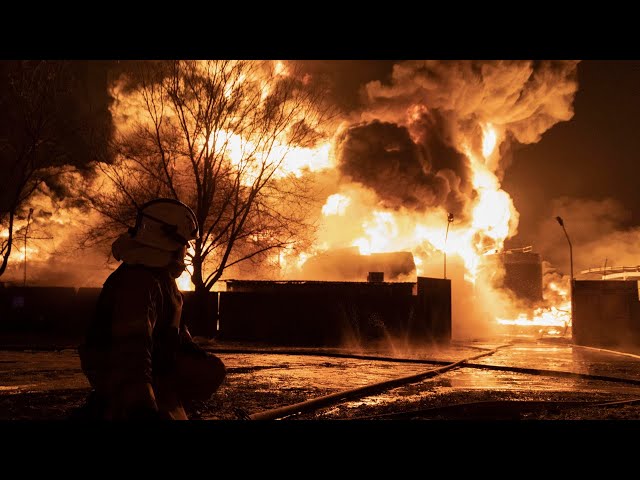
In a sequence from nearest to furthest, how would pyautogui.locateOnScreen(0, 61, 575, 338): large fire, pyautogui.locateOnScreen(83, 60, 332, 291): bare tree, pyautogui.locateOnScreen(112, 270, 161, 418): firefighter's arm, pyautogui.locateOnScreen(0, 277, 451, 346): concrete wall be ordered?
pyautogui.locateOnScreen(112, 270, 161, 418): firefighter's arm → pyautogui.locateOnScreen(83, 60, 332, 291): bare tree → pyautogui.locateOnScreen(0, 277, 451, 346): concrete wall → pyautogui.locateOnScreen(0, 61, 575, 338): large fire

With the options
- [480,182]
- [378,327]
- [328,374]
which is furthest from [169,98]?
[480,182]

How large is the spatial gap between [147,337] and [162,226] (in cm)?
66

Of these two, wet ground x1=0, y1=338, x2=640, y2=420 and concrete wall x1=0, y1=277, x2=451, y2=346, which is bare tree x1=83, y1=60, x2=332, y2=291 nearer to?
concrete wall x1=0, y1=277, x2=451, y2=346

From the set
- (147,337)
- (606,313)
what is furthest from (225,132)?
(147,337)

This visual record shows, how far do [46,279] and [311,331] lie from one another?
1021 inches

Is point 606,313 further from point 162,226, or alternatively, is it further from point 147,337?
point 147,337

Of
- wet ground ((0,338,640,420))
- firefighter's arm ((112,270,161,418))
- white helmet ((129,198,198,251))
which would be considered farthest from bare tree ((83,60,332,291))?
firefighter's arm ((112,270,161,418))

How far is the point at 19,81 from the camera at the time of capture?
1950 cm

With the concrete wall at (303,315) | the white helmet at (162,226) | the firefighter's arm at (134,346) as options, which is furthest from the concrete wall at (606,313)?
the firefighter's arm at (134,346)

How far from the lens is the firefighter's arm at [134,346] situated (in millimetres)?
2488

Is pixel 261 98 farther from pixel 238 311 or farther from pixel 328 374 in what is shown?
pixel 328 374

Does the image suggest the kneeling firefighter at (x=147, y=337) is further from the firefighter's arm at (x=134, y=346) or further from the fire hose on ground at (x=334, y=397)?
the fire hose on ground at (x=334, y=397)

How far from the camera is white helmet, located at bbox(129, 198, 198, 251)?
3029 millimetres

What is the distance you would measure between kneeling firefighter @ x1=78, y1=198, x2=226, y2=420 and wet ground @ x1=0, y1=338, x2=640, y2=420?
0.70 m
